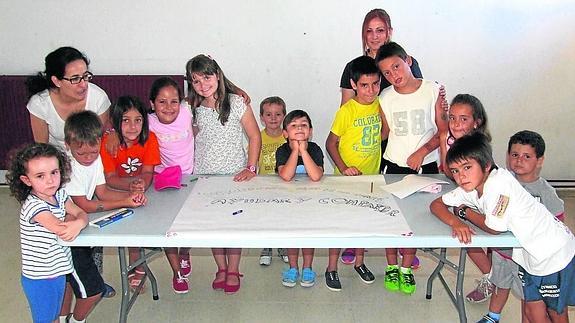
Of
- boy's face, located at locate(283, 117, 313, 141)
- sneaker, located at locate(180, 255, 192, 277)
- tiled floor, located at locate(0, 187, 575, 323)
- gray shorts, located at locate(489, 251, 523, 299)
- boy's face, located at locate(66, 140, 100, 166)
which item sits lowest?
tiled floor, located at locate(0, 187, 575, 323)

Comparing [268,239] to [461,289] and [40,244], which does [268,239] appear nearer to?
[40,244]

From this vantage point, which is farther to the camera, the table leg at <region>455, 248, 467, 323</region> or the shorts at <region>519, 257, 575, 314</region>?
the table leg at <region>455, 248, 467, 323</region>

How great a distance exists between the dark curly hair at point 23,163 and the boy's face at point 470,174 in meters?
1.51

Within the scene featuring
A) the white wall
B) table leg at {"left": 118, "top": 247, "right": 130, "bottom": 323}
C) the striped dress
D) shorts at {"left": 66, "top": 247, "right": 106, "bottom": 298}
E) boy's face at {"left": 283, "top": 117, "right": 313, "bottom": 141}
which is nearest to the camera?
the striped dress

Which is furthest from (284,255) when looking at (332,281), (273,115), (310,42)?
(310,42)

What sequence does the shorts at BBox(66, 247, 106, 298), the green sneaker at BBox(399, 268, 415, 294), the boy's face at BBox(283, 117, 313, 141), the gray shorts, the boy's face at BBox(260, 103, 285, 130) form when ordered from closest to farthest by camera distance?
the shorts at BBox(66, 247, 106, 298)
the gray shorts
the boy's face at BBox(283, 117, 313, 141)
the green sneaker at BBox(399, 268, 415, 294)
the boy's face at BBox(260, 103, 285, 130)

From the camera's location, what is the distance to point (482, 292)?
3094mm

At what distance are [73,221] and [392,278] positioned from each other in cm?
179

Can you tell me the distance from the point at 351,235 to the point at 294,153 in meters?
0.74

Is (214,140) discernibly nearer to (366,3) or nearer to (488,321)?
(488,321)

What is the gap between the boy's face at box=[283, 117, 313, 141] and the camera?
2.79 metres

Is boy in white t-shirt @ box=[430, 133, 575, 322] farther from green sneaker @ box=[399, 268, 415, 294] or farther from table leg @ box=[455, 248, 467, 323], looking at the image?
green sneaker @ box=[399, 268, 415, 294]

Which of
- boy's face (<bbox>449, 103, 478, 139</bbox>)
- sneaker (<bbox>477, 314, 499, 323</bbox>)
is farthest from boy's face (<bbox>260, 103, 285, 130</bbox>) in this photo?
sneaker (<bbox>477, 314, 499, 323</bbox>)

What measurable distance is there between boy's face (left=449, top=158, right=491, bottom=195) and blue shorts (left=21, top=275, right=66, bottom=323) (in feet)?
5.28
